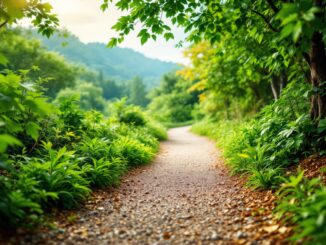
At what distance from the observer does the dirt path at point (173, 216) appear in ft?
10.6

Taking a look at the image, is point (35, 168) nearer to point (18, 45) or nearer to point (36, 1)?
point (36, 1)

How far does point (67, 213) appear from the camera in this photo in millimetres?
3961

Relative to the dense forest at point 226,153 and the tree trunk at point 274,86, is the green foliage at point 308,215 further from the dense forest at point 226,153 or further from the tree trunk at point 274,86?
the tree trunk at point 274,86

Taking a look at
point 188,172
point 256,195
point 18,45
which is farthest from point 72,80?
point 256,195

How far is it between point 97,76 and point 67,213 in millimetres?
110814

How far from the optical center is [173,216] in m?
4.11

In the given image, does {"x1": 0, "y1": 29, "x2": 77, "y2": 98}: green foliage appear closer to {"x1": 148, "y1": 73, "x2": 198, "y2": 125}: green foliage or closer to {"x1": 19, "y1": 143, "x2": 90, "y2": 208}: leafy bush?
{"x1": 148, "y1": 73, "x2": 198, "y2": 125}: green foliage

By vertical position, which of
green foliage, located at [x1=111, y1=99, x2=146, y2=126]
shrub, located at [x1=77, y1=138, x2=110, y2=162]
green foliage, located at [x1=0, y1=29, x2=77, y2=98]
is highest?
green foliage, located at [x1=0, y1=29, x2=77, y2=98]

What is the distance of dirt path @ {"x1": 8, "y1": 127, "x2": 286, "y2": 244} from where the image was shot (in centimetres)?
323

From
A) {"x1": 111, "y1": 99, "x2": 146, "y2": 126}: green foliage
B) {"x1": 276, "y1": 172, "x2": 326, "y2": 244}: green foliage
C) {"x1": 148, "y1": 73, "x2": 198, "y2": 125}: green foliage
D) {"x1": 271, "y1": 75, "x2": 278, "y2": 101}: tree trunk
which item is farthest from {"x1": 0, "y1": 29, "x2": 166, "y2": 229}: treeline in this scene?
{"x1": 148, "y1": 73, "x2": 198, "y2": 125}: green foliage

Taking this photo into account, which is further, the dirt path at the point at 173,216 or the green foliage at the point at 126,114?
the green foliage at the point at 126,114

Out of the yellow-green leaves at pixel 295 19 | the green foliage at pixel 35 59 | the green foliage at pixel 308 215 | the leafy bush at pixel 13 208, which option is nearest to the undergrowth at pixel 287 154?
the green foliage at pixel 308 215

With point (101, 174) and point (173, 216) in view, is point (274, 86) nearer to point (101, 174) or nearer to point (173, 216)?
point (101, 174)

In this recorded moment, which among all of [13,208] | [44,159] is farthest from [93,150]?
[13,208]
